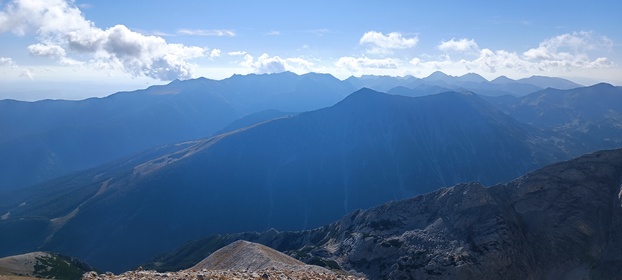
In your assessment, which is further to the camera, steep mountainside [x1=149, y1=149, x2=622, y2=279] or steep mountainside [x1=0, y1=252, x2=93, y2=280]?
steep mountainside [x1=0, y1=252, x2=93, y2=280]

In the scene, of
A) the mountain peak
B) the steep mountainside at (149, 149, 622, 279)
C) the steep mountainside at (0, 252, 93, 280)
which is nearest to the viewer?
the mountain peak

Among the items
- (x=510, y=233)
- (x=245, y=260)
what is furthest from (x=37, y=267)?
(x=510, y=233)

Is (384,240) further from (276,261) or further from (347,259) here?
(276,261)

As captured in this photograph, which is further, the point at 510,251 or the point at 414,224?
the point at 414,224

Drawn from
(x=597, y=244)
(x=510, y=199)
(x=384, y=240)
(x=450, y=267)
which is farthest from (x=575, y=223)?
(x=384, y=240)

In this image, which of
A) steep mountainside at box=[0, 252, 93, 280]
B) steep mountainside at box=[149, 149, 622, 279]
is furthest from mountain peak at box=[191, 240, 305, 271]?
steep mountainside at box=[0, 252, 93, 280]

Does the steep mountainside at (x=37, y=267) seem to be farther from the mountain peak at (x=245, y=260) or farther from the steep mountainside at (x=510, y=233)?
the steep mountainside at (x=510, y=233)

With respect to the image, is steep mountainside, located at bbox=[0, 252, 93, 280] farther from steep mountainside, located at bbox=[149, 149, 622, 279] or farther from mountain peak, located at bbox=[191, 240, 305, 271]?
steep mountainside, located at bbox=[149, 149, 622, 279]

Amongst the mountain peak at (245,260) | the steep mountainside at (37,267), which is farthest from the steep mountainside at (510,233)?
the steep mountainside at (37,267)

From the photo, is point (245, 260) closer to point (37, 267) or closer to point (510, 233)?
point (510, 233)
